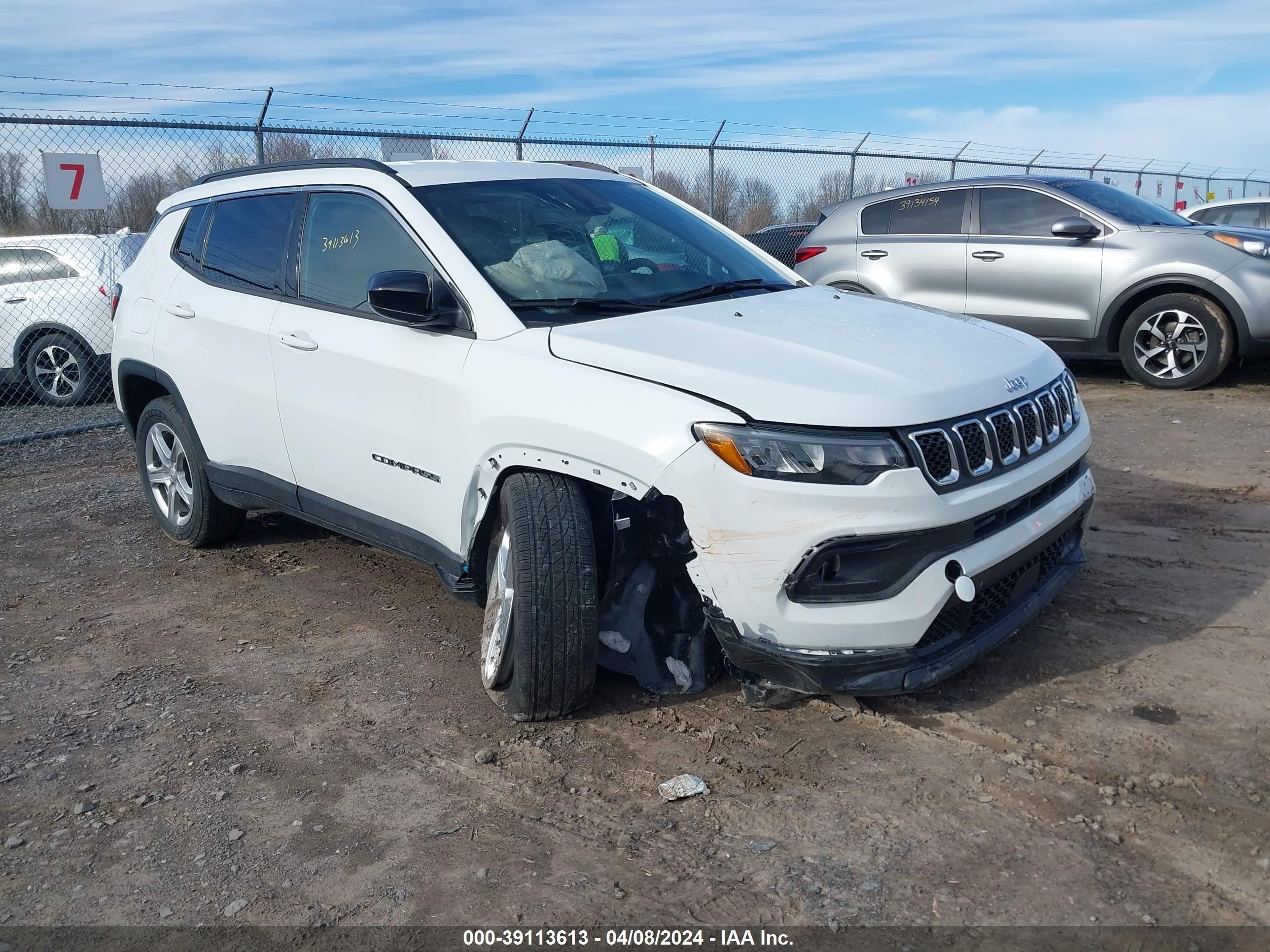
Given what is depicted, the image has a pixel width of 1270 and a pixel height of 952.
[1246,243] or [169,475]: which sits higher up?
[1246,243]

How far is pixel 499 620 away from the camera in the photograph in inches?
142

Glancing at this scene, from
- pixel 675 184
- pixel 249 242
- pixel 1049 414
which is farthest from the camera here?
pixel 675 184

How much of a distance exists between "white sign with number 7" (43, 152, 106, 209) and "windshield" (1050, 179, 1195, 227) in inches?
316

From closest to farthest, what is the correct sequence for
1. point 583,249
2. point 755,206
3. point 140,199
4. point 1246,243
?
point 583,249
point 1246,243
point 140,199
point 755,206

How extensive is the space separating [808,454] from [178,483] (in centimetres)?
380

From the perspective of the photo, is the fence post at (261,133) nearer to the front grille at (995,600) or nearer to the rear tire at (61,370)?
the rear tire at (61,370)

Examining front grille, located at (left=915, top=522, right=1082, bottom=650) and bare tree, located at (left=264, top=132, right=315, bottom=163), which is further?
bare tree, located at (left=264, top=132, right=315, bottom=163)

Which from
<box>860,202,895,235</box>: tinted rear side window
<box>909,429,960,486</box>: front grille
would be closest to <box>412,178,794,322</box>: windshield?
<box>909,429,960,486</box>: front grille

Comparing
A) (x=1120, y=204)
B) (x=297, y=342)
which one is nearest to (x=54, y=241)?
(x=297, y=342)

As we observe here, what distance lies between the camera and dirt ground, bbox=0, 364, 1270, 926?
2721 mm

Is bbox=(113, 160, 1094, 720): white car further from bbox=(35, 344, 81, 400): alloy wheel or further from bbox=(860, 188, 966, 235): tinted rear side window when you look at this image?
bbox=(35, 344, 81, 400): alloy wheel

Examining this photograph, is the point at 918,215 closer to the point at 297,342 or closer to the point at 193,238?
the point at 193,238

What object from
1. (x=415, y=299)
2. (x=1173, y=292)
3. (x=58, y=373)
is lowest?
(x=58, y=373)

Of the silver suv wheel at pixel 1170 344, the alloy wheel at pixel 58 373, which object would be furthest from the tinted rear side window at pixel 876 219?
the alloy wheel at pixel 58 373
